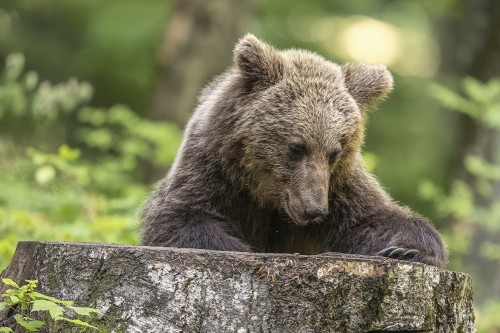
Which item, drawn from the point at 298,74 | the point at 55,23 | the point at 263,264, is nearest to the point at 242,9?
the point at 55,23

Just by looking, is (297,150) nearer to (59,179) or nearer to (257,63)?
(257,63)

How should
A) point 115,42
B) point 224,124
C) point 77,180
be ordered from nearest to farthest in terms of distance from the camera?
point 224,124, point 77,180, point 115,42

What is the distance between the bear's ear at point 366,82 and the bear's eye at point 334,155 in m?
0.54

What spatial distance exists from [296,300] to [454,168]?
10.1m

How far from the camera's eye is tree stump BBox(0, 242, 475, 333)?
4.42m

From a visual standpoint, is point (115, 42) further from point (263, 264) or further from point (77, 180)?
point (263, 264)

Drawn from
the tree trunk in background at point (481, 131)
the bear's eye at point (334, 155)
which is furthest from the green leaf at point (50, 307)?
the tree trunk in background at point (481, 131)

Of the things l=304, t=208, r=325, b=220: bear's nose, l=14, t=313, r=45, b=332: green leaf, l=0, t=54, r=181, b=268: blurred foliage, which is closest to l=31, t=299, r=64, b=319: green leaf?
l=14, t=313, r=45, b=332: green leaf

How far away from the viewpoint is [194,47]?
13609 mm

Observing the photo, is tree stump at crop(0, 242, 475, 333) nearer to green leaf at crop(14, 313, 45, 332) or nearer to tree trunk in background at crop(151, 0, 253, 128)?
green leaf at crop(14, 313, 45, 332)

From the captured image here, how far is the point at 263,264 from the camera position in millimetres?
4453

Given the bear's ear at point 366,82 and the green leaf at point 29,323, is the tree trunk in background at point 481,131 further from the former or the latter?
the green leaf at point 29,323

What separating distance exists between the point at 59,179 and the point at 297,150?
4.63m

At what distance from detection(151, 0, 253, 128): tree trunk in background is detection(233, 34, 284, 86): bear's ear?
282 inches
